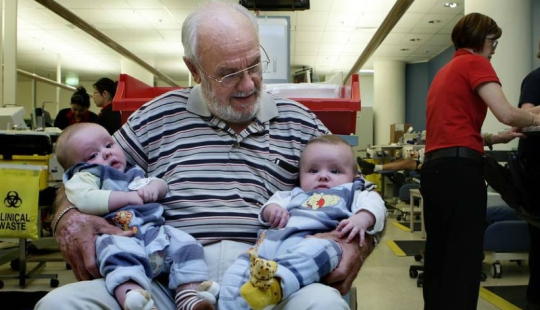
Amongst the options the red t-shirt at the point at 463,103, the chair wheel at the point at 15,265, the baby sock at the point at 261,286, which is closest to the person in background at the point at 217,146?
the baby sock at the point at 261,286

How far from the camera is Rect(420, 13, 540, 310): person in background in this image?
196cm

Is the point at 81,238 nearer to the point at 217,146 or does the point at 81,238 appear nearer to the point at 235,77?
the point at 217,146

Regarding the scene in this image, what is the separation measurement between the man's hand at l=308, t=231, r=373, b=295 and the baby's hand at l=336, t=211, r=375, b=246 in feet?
0.05

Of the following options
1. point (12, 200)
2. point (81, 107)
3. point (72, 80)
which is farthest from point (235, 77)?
point (72, 80)

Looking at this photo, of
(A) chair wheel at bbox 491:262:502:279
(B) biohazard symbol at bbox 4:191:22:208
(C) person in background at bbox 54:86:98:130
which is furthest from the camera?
(C) person in background at bbox 54:86:98:130

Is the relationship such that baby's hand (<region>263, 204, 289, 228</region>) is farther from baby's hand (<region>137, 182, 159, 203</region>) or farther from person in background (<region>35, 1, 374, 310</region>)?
baby's hand (<region>137, 182, 159, 203</region>)

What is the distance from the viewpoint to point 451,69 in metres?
2.06

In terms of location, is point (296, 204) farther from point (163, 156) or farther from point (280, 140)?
point (163, 156)

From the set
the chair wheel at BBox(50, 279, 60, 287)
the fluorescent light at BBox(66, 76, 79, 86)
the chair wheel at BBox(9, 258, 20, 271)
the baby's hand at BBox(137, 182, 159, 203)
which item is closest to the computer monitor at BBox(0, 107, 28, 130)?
the chair wheel at BBox(9, 258, 20, 271)

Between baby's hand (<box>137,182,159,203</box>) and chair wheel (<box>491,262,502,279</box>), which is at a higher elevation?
baby's hand (<box>137,182,159,203</box>)

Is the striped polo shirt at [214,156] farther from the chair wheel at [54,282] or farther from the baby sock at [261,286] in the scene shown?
the chair wheel at [54,282]

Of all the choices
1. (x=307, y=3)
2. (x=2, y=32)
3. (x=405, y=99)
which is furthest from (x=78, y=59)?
(x=307, y=3)

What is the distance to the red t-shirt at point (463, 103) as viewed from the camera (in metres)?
1.97

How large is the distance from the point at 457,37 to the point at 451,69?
0.51 ft
